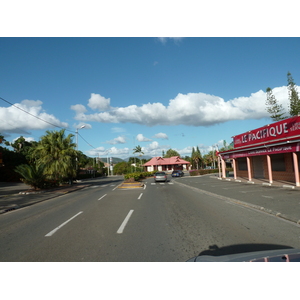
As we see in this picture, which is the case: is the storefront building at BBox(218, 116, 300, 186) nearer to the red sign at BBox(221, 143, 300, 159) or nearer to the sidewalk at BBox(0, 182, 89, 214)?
the red sign at BBox(221, 143, 300, 159)

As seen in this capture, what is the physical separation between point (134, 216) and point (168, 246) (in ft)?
12.3

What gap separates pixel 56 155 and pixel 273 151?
2116 cm

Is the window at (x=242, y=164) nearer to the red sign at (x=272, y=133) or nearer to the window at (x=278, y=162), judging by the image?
the red sign at (x=272, y=133)

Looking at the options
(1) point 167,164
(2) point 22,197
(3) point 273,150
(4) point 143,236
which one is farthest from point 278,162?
(1) point 167,164

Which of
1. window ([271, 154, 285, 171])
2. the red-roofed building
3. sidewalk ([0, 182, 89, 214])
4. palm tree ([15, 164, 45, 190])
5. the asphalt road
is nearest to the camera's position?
the asphalt road

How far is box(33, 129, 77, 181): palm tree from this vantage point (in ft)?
79.9

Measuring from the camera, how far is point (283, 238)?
5727mm

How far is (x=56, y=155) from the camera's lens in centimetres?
2531

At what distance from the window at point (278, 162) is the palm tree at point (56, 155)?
20.7m

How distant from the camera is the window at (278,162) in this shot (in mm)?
20562

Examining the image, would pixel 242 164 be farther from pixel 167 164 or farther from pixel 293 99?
pixel 167 164

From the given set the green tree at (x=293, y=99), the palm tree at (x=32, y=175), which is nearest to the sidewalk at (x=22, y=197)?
the palm tree at (x=32, y=175)

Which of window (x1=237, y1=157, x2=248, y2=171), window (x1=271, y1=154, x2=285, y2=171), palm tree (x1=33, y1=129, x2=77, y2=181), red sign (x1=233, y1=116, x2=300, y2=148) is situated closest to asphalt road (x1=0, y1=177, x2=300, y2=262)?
red sign (x1=233, y1=116, x2=300, y2=148)

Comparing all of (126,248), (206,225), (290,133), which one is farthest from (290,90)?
(126,248)
